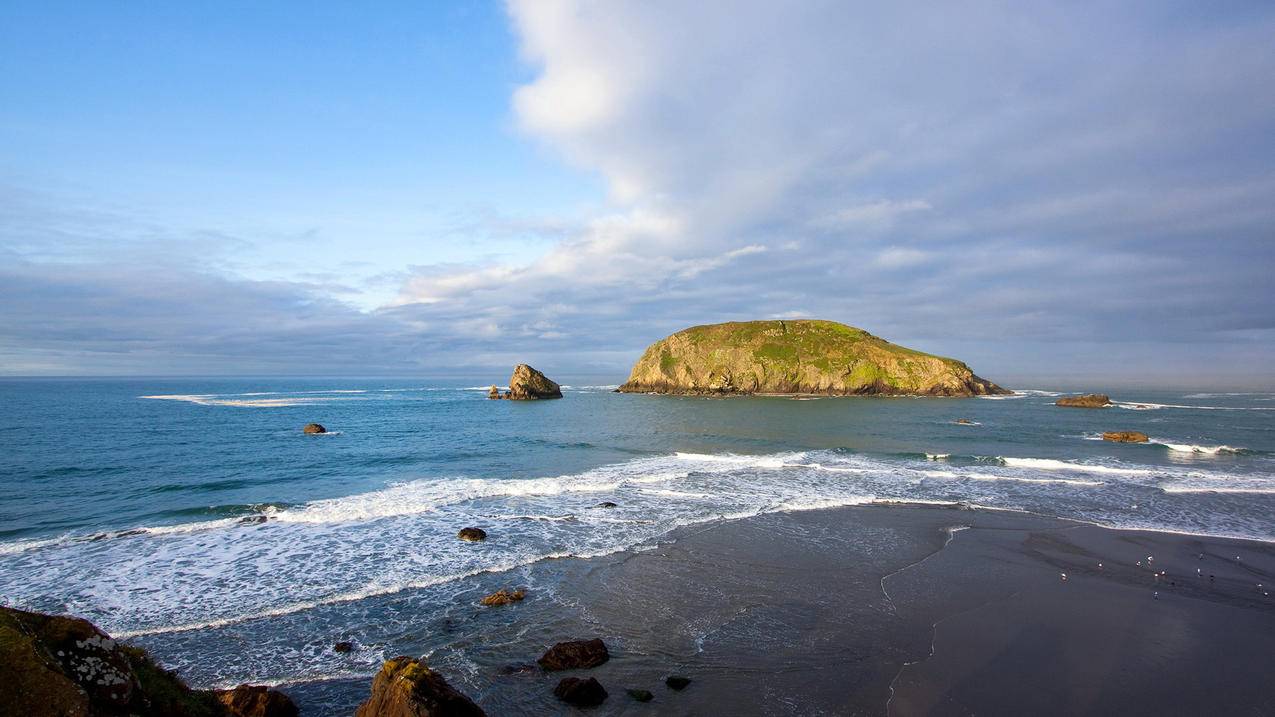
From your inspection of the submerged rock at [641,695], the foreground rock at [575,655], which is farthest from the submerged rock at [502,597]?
the submerged rock at [641,695]

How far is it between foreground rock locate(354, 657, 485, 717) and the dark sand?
1.87 meters

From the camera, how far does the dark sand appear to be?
10.1 metres

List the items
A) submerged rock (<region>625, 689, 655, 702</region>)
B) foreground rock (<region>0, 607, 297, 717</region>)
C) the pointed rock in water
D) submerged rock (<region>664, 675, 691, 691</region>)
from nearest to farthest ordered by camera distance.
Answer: foreground rock (<region>0, 607, 297, 717</region>), submerged rock (<region>625, 689, 655, 702</region>), submerged rock (<region>664, 675, 691, 691</region>), the pointed rock in water

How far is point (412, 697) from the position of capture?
309 inches

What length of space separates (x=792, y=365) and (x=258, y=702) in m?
112

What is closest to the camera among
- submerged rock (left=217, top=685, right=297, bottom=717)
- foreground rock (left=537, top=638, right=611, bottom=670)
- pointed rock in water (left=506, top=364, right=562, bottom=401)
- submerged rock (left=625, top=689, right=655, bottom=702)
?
submerged rock (left=217, top=685, right=297, bottom=717)

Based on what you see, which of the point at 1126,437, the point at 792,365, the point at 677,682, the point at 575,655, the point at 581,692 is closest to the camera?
the point at 581,692

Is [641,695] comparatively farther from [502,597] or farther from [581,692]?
[502,597]

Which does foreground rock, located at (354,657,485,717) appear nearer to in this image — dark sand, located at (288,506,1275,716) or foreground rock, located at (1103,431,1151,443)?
dark sand, located at (288,506,1275,716)

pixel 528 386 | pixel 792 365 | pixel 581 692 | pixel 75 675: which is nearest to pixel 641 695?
pixel 581 692

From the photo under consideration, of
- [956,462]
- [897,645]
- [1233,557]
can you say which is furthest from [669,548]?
[956,462]

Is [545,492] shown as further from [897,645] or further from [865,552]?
[897,645]

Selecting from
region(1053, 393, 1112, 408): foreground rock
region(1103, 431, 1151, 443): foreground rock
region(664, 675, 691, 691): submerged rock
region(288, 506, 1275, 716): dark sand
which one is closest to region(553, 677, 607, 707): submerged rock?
region(288, 506, 1275, 716): dark sand

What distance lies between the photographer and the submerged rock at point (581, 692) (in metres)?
9.75
